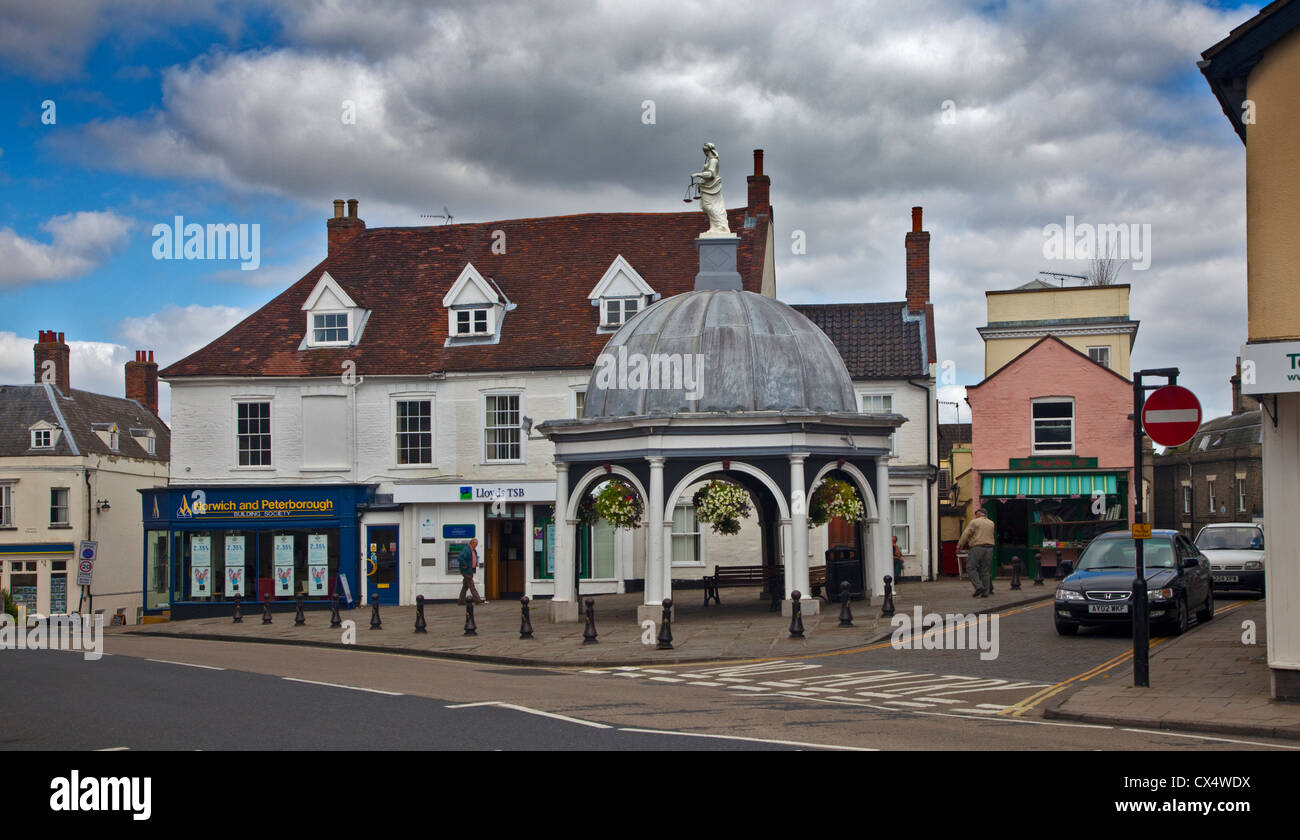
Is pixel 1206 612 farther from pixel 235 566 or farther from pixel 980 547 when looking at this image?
pixel 235 566

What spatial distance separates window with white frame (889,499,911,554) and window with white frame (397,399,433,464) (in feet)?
48.4

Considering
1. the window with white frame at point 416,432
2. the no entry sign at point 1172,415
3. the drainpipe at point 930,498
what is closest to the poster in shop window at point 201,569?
the window with white frame at point 416,432

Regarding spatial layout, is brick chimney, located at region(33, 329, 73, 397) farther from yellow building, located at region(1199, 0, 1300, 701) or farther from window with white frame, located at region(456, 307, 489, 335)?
yellow building, located at region(1199, 0, 1300, 701)

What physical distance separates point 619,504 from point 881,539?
5793mm

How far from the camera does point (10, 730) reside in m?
12.7

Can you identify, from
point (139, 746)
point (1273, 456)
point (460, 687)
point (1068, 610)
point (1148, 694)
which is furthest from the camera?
point (1068, 610)

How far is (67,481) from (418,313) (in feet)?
69.7

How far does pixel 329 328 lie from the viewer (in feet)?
125

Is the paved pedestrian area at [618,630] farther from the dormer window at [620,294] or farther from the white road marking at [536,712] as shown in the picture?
the dormer window at [620,294]

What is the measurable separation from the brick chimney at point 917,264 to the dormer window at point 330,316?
18.0 metres

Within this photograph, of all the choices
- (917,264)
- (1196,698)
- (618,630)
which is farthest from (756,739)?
(917,264)

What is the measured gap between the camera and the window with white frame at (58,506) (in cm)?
5050
